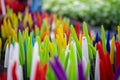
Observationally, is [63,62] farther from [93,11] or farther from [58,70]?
[93,11]

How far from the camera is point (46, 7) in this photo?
2.71 meters

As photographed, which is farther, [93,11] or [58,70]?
[93,11]

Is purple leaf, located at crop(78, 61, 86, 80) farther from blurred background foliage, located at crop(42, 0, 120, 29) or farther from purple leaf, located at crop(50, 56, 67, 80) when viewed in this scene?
blurred background foliage, located at crop(42, 0, 120, 29)

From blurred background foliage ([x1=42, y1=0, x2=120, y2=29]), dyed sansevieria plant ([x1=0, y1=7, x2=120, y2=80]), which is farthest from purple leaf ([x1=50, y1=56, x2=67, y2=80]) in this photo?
blurred background foliage ([x1=42, y1=0, x2=120, y2=29])

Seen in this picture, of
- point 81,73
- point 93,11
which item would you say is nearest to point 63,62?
point 81,73

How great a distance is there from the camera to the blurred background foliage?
6.57ft

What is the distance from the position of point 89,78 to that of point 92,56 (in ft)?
0.25

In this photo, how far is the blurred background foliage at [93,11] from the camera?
2.00 meters

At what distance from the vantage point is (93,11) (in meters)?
2.17

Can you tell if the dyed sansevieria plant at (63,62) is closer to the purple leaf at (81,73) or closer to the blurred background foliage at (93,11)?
the purple leaf at (81,73)

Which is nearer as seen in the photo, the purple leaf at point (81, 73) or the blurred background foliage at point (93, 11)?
the purple leaf at point (81, 73)

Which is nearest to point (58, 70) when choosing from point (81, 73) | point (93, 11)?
point (81, 73)

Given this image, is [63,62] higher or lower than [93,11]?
lower

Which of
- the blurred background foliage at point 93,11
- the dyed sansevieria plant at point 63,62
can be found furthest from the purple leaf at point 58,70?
the blurred background foliage at point 93,11
